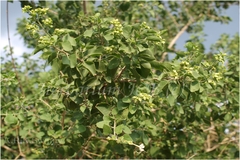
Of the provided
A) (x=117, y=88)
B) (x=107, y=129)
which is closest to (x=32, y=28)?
(x=117, y=88)

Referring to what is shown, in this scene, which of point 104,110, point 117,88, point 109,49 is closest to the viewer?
point 109,49

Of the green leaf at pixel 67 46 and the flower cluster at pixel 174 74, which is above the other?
the green leaf at pixel 67 46

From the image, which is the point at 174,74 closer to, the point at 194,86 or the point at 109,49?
the point at 194,86

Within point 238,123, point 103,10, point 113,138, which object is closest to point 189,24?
point 238,123

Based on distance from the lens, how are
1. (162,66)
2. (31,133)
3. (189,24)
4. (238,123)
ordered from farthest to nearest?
(189,24), (238,123), (31,133), (162,66)

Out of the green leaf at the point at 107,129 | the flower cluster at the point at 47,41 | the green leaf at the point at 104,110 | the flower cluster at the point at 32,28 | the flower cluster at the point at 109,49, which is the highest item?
the flower cluster at the point at 32,28

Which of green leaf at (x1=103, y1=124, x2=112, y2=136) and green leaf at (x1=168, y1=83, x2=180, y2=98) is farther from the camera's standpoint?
green leaf at (x1=168, y1=83, x2=180, y2=98)

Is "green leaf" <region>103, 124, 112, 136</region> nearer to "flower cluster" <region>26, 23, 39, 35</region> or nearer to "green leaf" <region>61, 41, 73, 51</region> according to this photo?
"green leaf" <region>61, 41, 73, 51</region>

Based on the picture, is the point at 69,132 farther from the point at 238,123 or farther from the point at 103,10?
the point at 238,123

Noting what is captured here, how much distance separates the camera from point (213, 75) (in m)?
2.12

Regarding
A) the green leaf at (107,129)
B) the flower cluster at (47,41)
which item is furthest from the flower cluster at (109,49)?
the green leaf at (107,129)

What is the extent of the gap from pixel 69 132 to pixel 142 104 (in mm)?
717

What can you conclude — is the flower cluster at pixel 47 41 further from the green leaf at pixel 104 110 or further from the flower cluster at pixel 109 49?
the green leaf at pixel 104 110

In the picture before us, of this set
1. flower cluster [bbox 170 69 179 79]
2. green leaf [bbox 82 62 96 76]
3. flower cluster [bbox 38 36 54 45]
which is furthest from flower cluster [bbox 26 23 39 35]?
flower cluster [bbox 170 69 179 79]
